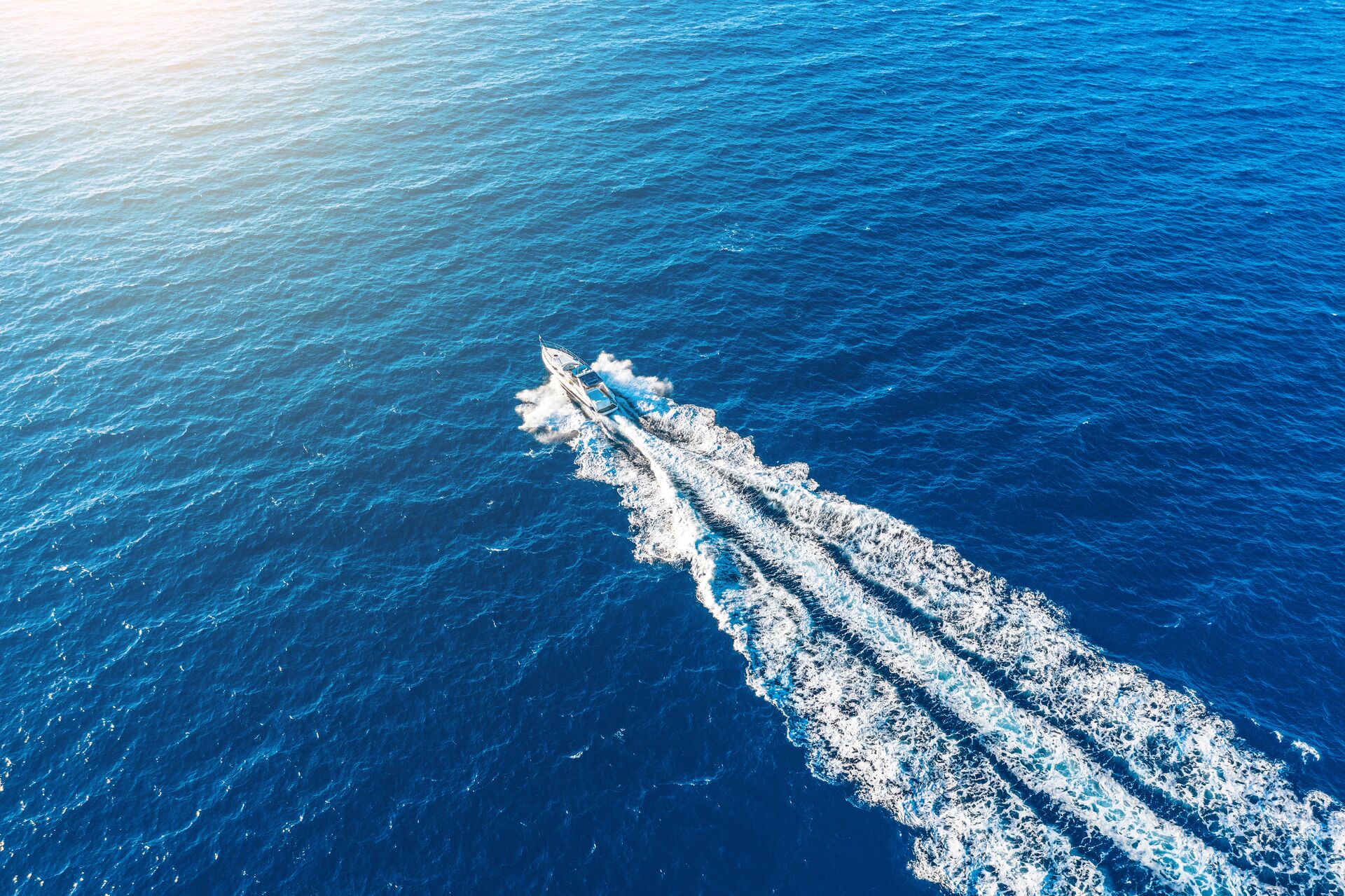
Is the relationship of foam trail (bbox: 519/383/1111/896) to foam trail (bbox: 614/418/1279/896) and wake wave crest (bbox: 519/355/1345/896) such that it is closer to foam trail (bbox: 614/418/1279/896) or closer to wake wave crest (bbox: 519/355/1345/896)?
wake wave crest (bbox: 519/355/1345/896)

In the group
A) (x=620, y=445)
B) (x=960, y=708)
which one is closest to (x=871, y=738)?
(x=960, y=708)

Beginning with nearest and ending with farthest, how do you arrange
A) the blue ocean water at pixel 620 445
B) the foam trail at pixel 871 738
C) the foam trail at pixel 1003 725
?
the foam trail at pixel 1003 725 → the foam trail at pixel 871 738 → the blue ocean water at pixel 620 445

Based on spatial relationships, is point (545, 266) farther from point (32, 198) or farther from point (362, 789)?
point (32, 198)

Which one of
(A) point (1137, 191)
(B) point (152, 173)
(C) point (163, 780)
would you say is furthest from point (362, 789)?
(A) point (1137, 191)

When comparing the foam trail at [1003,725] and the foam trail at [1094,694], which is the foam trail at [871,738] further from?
the foam trail at [1094,694]

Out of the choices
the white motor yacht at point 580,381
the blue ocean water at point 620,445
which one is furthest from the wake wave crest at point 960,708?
the white motor yacht at point 580,381

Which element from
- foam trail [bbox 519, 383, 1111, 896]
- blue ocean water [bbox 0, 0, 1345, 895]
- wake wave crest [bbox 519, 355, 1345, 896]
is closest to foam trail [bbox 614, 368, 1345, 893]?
wake wave crest [bbox 519, 355, 1345, 896]
